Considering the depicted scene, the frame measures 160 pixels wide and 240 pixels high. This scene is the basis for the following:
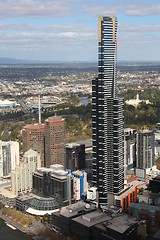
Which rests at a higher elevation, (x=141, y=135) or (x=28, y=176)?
(x=141, y=135)

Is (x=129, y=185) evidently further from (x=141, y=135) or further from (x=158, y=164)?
(x=158, y=164)

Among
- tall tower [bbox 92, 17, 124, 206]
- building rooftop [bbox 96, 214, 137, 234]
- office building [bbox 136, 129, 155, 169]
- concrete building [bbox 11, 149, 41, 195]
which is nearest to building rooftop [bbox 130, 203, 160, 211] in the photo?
tall tower [bbox 92, 17, 124, 206]

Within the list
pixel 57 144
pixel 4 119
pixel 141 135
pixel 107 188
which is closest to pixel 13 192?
pixel 57 144

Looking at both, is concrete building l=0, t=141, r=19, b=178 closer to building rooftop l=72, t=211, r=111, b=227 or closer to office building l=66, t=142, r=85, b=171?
office building l=66, t=142, r=85, b=171

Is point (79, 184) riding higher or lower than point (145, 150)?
lower

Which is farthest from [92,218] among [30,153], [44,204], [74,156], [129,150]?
[129,150]

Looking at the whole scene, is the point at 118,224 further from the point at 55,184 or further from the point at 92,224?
the point at 55,184
